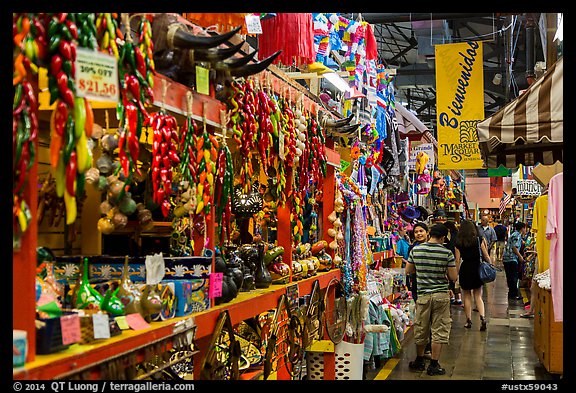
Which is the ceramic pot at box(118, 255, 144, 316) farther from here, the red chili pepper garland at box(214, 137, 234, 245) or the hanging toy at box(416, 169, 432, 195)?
the hanging toy at box(416, 169, 432, 195)

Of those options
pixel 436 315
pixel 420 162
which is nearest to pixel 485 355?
pixel 436 315

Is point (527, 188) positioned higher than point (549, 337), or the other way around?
point (527, 188)

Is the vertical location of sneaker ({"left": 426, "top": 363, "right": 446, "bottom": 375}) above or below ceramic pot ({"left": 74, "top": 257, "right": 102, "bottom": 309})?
below

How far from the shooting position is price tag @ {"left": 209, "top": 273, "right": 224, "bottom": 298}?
360cm

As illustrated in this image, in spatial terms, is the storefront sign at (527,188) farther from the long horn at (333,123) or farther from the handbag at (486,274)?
the long horn at (333,123)

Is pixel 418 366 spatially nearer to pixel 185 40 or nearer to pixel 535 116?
pixel 535 116

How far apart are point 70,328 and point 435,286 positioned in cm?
580

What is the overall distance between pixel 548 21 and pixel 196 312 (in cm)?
561

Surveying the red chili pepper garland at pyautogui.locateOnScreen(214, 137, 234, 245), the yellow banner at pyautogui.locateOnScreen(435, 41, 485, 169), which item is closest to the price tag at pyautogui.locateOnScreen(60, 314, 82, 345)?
the red chili pepper garland at pyautogui.locateOnScreen(214, 137, 234, 245)

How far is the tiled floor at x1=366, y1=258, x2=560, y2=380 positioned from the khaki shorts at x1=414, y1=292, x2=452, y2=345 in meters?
0.46

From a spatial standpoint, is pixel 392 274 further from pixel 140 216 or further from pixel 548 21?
pixel 140 216

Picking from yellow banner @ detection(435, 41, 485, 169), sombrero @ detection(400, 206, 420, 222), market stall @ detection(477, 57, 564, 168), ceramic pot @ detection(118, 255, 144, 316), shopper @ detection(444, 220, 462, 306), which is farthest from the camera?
sombrero @ detection(400, 206, 420, 222)

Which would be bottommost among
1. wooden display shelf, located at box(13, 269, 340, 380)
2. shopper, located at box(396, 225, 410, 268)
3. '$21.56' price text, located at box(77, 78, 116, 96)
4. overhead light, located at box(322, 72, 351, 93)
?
shopper, located at box(396, 225, 410, 268)

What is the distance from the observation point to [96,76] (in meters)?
2.53
